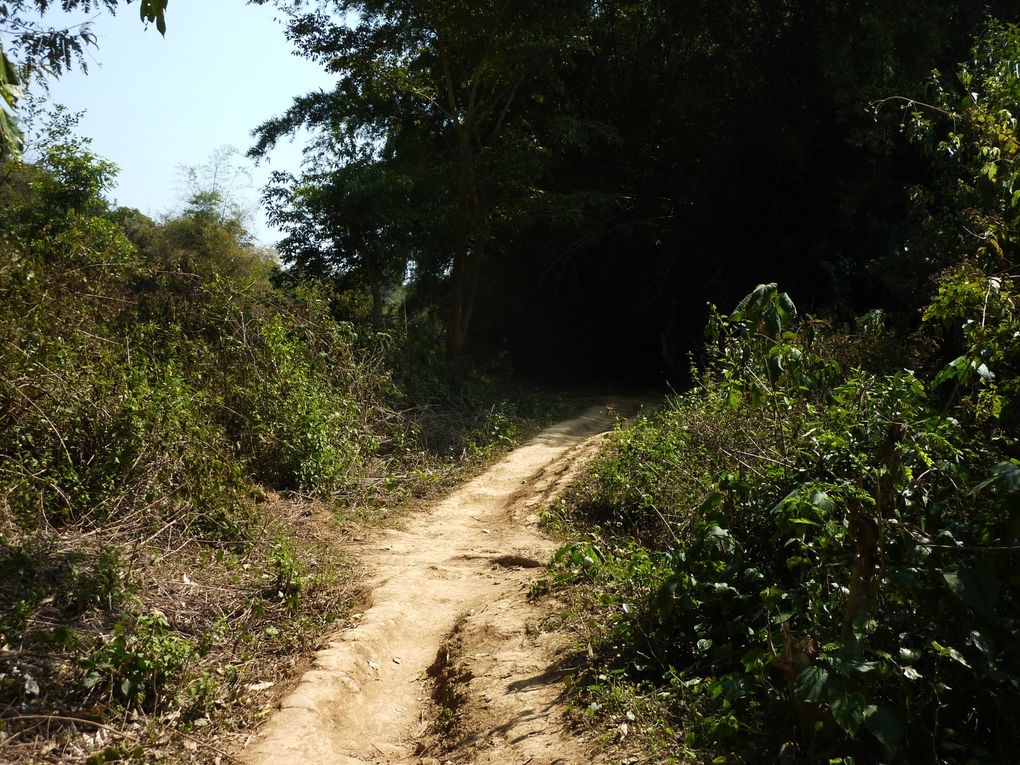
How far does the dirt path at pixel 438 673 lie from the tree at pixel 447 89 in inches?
360

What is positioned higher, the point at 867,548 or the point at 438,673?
the point at 867,548

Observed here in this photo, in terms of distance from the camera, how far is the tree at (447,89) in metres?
14.0

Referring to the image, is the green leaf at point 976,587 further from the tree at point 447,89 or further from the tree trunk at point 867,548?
the tree at point 447,89

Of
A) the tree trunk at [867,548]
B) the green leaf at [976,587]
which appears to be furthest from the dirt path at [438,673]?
the green leaf at [976,587]

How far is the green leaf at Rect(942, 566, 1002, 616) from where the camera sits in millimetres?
3010

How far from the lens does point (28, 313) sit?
257 inches

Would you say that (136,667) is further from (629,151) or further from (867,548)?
(629,151)

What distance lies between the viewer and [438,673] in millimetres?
5039

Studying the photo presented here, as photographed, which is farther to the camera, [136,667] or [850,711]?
[136,667]

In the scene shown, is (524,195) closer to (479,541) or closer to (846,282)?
(846,282)

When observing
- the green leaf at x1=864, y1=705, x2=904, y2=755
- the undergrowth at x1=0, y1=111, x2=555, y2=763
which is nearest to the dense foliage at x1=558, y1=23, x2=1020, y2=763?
the green leaf at x1=864, y1=705, x2=904, y2=755

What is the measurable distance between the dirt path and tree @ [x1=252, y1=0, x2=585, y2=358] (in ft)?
30.0

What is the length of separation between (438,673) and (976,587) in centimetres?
308

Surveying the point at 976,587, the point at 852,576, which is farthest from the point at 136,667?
the point at 976,587
